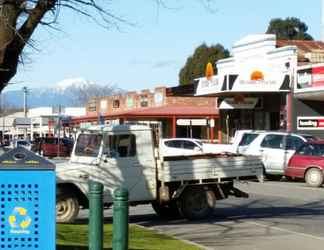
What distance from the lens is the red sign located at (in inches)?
1364

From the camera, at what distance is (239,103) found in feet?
140

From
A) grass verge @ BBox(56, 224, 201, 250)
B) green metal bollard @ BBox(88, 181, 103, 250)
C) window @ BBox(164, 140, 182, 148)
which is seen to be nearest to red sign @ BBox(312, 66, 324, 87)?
window @ BBox(164, 140, 182, 148)

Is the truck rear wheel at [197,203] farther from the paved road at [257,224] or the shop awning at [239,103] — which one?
the shop awning at [239,103]

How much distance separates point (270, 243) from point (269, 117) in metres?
29.9

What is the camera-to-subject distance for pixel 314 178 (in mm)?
25609

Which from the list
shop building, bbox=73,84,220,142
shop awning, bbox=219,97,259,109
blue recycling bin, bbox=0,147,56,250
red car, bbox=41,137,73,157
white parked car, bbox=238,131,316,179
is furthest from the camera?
red car, bbox=41,137,73,157

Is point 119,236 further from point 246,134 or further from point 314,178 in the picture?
point 246,134

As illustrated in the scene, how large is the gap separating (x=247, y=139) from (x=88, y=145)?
50.5 ft

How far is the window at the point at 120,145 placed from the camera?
48.7 feet

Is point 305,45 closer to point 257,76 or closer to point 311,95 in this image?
point 257,76

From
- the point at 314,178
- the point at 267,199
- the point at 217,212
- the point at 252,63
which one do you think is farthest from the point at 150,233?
the point at 252,63

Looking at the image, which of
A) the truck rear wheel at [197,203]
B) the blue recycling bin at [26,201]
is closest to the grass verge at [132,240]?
the truck rear wheel at [197,203]

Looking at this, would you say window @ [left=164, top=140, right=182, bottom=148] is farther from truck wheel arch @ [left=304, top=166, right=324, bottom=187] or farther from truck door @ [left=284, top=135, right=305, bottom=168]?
truck wheel arch @ [left=304, top=166, right=324, bottom=187]

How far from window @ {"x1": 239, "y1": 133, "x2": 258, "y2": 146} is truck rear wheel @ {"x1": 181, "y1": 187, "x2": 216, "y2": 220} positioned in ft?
46.0
